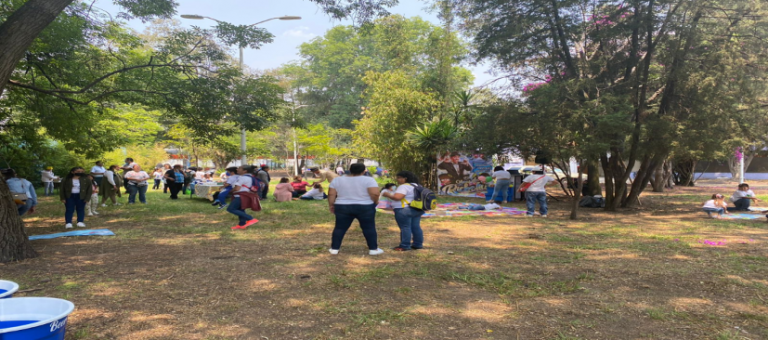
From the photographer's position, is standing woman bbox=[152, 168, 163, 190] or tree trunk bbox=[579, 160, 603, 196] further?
standing woman bbox=[152, 168, 163, 190]

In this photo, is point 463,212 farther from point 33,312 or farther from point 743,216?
point 33,312

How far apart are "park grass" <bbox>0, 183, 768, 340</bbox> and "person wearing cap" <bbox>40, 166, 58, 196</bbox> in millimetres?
9492

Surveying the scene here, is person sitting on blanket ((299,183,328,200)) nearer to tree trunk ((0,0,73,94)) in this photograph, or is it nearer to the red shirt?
A: the red shirt

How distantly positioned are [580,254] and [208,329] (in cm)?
511

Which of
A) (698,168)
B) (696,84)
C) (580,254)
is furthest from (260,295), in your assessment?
(698,168)

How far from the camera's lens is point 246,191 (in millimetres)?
9125

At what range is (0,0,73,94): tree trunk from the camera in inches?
216

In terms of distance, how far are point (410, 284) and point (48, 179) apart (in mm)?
17107

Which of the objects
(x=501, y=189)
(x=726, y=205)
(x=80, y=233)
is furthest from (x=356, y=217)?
(x=726, y=205)

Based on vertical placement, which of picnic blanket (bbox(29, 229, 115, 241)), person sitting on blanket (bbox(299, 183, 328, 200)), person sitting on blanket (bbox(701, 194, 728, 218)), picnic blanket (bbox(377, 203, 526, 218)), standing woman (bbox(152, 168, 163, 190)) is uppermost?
standing woman (bbox(152, 168, 163, 190))

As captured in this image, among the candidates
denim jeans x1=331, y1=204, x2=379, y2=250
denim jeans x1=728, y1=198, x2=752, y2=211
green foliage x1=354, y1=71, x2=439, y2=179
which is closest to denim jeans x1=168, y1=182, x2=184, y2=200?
green foliage x1=354, y1=71, x2=439, y2=179

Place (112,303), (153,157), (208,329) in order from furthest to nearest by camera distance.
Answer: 1. (153,157)
2. (112,303)
3. (208,329)

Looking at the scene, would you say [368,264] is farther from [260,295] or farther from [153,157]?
[153,157]

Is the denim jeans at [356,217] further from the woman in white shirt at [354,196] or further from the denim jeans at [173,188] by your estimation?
the denim jeans at [173,188]
